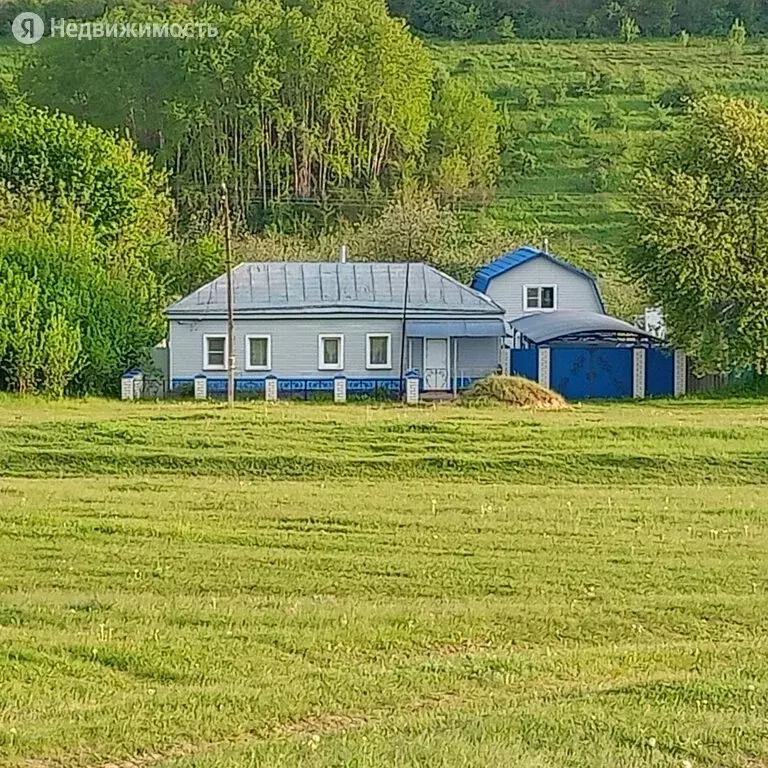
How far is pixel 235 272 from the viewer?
41.5 metres

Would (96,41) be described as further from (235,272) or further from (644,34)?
(644,34)

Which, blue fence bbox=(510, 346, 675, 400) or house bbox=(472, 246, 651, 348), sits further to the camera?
house bbox=(472, 246, 651, 348)

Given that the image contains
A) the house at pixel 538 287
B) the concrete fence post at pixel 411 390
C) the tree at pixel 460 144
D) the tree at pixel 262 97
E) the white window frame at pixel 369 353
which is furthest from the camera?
the tree at pixel 460 144

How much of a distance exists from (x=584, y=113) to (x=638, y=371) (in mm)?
41492

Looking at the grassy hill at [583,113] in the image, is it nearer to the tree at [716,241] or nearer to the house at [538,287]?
the house at [538,287]

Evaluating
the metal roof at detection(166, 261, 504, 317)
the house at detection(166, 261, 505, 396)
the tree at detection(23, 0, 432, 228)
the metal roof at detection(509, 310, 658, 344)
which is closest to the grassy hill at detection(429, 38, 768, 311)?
the tree at detection(23, 0, 432, 228)

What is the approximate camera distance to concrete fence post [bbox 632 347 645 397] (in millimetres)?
39531

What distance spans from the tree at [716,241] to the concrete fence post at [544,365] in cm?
353

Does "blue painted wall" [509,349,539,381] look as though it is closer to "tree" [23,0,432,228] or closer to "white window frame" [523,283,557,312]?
"white window frame" [523,283,557,312]

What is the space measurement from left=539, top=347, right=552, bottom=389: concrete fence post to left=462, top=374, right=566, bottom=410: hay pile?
606 cm

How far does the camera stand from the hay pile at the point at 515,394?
106 feet

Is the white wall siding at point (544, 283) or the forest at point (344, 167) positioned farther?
the white wall siding at point (544, 283)

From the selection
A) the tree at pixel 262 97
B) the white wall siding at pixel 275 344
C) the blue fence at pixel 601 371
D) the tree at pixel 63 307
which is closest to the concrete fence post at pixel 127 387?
the tree at pixel 63 307

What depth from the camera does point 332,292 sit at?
131 feet
